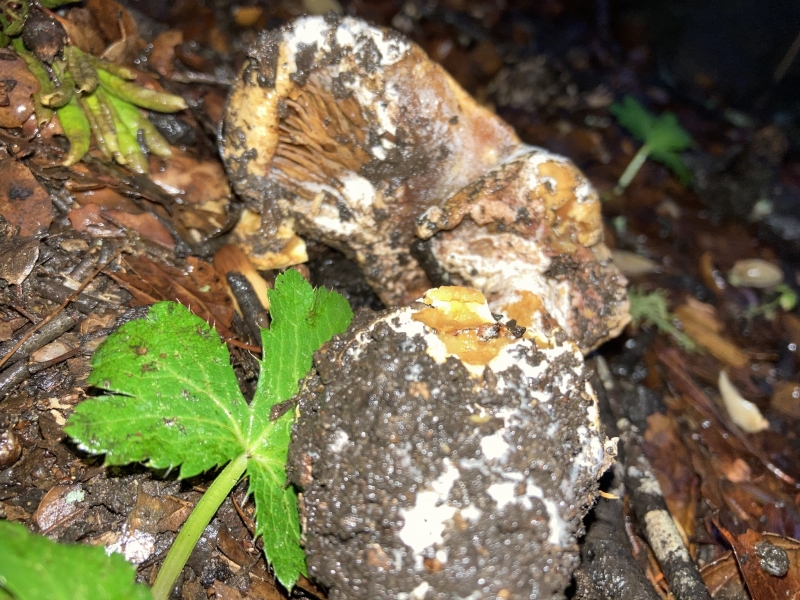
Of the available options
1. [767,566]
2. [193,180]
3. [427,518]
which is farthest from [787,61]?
[427,518]

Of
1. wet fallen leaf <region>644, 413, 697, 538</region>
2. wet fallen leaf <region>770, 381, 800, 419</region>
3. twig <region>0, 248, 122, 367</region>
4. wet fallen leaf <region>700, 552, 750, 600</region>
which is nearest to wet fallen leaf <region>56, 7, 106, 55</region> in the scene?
twig <region>0, 248, 122, 367</region>

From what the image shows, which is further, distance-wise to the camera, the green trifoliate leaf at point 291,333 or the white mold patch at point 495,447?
the green trifoliate leaf at point 291,333

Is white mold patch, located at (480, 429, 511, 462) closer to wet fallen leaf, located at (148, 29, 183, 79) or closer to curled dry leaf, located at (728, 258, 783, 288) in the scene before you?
wet fallen leaf, located at (148, 29, 183, 79)

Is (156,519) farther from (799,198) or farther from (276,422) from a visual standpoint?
(799,198)

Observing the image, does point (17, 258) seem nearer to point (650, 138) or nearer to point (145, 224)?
point (145, 224)

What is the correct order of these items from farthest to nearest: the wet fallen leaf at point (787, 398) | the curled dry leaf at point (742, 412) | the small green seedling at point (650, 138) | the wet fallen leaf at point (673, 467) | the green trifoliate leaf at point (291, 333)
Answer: the small green seedling at point (650, 138), the wet fallen leaf at point (787, 398), the curled dry leaf at point (742, 412), the wet fallen leaf at point (673, 467), the green trifoliate leaf at point (291, 333)

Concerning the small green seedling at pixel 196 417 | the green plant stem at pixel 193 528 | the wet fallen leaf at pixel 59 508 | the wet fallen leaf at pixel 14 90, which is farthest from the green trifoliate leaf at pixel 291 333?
the wet fallen leaf at pixel 14 90

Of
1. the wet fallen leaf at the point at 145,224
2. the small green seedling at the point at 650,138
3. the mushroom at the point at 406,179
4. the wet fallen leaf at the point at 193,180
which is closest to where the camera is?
the mushroom at the point at 406,179

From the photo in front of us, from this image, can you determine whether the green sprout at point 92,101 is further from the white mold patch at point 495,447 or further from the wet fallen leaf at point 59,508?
the white mold patch at point 495,447

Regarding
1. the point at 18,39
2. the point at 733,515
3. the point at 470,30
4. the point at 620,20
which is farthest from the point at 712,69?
the point at 18,39
